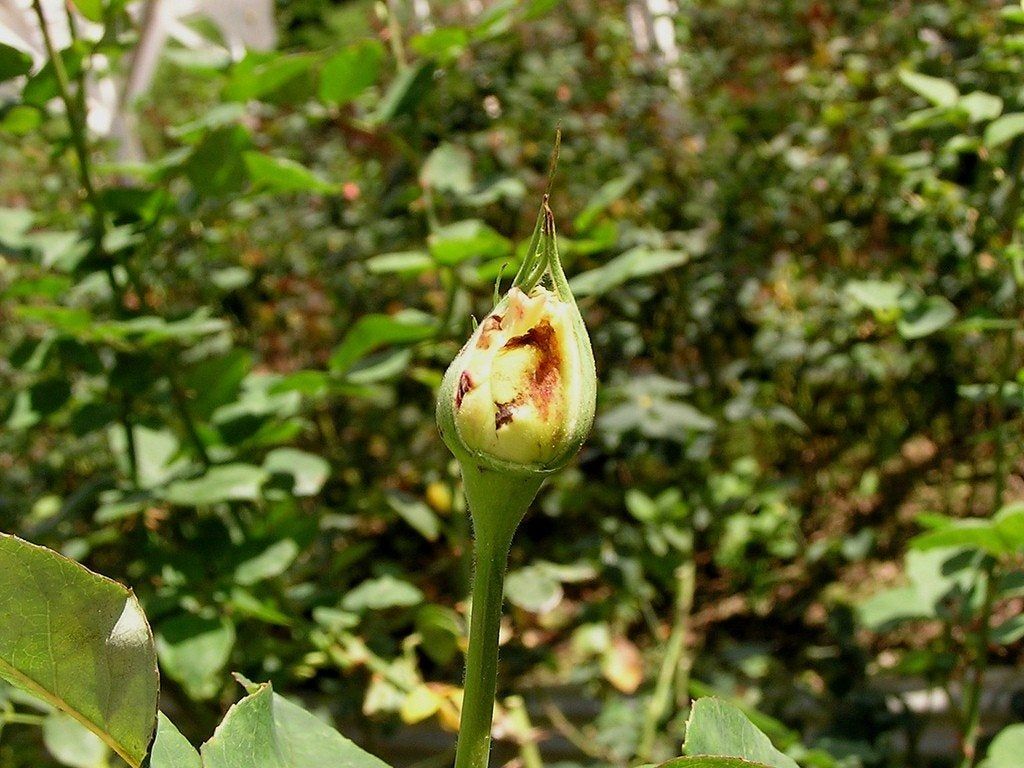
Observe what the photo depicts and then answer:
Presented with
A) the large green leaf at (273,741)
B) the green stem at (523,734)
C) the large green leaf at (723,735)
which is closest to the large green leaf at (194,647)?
the green stem at (523,734)

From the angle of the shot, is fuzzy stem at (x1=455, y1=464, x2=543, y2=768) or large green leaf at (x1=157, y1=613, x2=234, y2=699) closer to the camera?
fuzzy stem at (x1=455, y1=464, x2=543, y2=768)

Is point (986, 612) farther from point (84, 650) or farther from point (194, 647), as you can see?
point (84, 650)

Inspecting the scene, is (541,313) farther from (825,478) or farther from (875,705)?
(825,478)

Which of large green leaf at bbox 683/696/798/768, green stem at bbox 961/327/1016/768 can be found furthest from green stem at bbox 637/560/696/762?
large green leaf at bbox 683/696/798/768

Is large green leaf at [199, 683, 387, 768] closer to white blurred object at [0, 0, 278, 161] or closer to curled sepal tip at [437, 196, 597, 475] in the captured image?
curled sepal tip at [437, 196, 597, 475]

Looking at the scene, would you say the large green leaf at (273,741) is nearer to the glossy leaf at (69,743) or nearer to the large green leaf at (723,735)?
the large green leaf at (723,735)

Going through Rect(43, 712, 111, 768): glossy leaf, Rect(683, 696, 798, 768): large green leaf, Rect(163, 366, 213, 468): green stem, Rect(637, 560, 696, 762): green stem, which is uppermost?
Rect(683, 696, 798, 768): large green leaf
